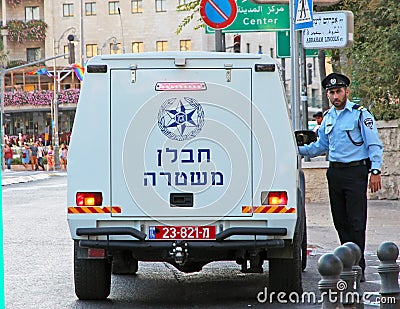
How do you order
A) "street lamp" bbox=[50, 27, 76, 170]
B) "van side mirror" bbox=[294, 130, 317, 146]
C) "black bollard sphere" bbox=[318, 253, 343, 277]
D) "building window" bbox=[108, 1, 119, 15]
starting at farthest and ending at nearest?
"building window" bbox=[108, 1, 119, 15] < "street lamp" bbox=[50, 27, 76, 170] < "van side mirror" bbox=[294, 130, 317, 146] < "black bollard sphere" bbox=[318, 253, 343, 277]

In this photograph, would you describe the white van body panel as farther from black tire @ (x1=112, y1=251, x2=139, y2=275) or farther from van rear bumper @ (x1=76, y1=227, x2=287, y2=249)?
black tire @ (x1=112, y1=251, x2=139, y2=275)

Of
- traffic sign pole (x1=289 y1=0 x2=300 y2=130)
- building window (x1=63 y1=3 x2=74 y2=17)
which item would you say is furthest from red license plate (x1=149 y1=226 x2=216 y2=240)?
building window (x1=63 y1=3 x2=74 y2=17)

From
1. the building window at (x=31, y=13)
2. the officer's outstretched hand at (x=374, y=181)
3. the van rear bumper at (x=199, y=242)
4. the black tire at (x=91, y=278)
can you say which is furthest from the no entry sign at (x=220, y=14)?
the building window at (x=31, y=13)

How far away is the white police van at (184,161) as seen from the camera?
328 inches

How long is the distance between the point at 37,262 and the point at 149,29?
70.7 metres

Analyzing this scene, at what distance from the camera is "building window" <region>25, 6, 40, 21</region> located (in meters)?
85.1

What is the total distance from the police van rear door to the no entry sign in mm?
5867

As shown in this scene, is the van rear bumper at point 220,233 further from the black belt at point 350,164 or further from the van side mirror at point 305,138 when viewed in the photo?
the van side mirror at point 305,138

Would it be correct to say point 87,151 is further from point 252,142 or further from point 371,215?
point 371,215

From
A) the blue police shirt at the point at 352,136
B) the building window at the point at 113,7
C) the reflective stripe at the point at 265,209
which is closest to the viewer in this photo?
the reflective stripe at the point at 265,209

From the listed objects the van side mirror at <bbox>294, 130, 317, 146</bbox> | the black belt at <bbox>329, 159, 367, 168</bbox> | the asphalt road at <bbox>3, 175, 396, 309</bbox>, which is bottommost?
the asphalt road at <bbox>3, 175, 396, 309</bbox>

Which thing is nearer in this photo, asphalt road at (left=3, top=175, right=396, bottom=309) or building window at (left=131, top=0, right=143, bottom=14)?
asphalt road at (left=3, top=175, right=396, bottom=309)

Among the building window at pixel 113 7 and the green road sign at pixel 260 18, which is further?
the building window at pixel 113 7

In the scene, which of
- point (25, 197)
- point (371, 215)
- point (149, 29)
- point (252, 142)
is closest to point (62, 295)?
point (252, 142)
